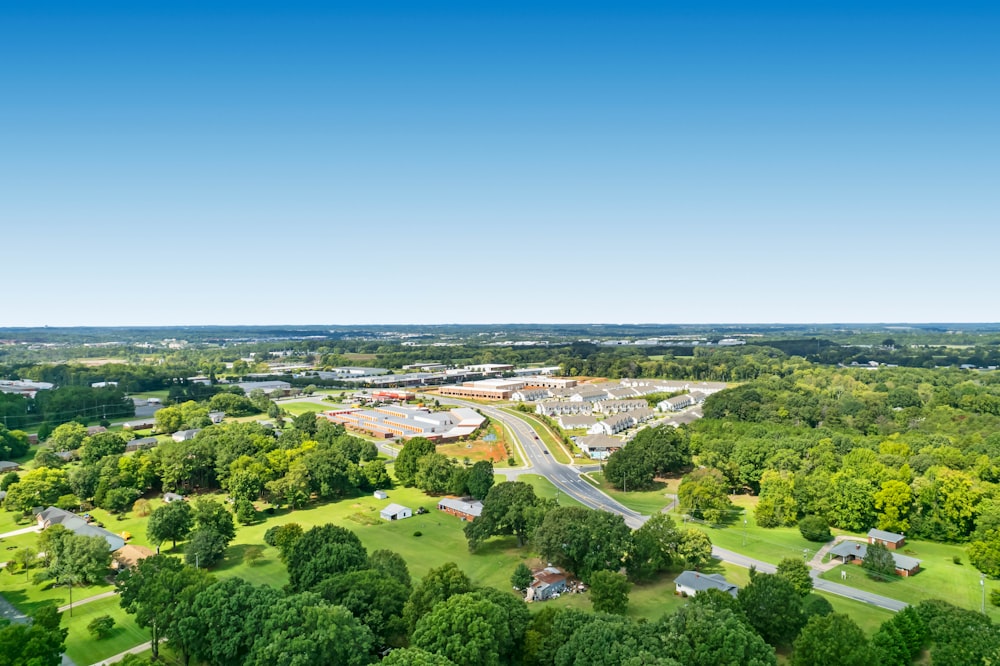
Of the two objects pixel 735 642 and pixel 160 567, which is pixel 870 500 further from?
pixel 160 567

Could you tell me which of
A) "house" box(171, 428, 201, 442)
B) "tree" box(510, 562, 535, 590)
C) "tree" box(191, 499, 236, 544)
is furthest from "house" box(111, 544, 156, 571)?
"house" box(171, 428, 201, 442)

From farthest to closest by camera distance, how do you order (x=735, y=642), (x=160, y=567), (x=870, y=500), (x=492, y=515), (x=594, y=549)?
(x=870, y=500)
(x=492, y=515)
(x=594, y=549)
(x=160, y=567)
(x=735, y=642)

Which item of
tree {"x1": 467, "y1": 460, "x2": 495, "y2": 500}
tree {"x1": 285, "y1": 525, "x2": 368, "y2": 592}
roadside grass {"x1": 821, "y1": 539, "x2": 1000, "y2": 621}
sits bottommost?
roadside grass {"x1": 821, "y1": 539, "x2": 1000, "y2": 621}

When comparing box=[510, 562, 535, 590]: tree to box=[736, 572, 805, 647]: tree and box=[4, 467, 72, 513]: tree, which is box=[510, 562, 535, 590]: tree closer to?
box=[736, 572, 805, 647]: tree

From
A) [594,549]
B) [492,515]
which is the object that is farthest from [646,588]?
[492,515]

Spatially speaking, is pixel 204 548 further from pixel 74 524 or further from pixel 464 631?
pixel 464 631

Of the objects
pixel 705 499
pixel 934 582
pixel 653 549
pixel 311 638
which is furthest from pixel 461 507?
pixel 934 582
